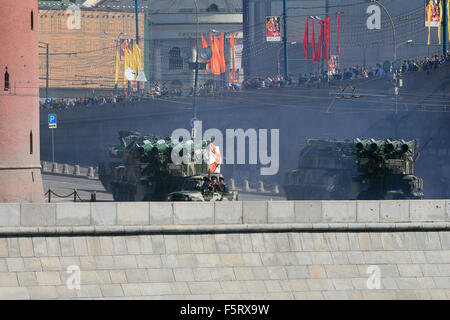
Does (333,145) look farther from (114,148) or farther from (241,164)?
(241,164)

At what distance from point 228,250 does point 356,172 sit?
21.5 m

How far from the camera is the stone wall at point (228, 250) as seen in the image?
30.5 meters

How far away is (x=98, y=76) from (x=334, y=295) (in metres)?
92.5

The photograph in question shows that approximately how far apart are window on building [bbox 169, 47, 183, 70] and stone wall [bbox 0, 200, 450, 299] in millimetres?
101748

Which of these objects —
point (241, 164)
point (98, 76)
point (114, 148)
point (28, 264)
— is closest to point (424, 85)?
point (241, 164)

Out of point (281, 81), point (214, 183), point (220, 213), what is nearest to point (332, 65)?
point (281, 81)

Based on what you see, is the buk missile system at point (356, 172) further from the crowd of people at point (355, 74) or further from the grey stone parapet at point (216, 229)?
Result: the crowd of people at point (355, 74)

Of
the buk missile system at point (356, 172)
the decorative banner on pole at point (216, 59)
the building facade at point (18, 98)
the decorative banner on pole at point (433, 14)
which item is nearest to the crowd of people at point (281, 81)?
the decorative banner on pole at point (216, 59)

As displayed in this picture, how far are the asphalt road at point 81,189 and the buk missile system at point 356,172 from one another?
8306 millimetres

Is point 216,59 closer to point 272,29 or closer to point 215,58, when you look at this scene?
point 215,58

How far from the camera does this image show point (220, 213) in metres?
31.8

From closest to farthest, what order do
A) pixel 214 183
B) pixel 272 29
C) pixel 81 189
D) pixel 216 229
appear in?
1. pixel 216 229
2. pixel 214 183
3. pixel 81 189
4. pixel 272 29

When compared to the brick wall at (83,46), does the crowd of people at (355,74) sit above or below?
below

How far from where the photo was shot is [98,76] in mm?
121062
